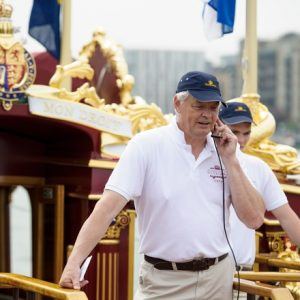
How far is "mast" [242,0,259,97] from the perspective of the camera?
27.1ft

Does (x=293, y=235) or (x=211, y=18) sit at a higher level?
(x=211, y=18)

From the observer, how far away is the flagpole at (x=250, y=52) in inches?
326

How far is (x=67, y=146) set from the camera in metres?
7.36

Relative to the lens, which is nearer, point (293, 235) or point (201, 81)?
point (201, 81)

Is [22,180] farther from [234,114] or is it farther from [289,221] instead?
[289,221]

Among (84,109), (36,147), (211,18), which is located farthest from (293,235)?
(211,18)

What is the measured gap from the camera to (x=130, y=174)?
4023mm

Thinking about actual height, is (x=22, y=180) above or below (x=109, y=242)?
above

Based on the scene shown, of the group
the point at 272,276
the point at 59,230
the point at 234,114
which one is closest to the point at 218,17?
the point at 59,230

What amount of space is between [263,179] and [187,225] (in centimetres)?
73

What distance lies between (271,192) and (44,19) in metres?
4.71

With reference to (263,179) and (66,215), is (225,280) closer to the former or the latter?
(263,179)

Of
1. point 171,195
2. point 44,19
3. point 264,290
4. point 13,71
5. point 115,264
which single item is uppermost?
point 44,19

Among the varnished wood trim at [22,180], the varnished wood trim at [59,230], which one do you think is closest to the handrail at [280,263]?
the varnished wood trim at [59,230]
